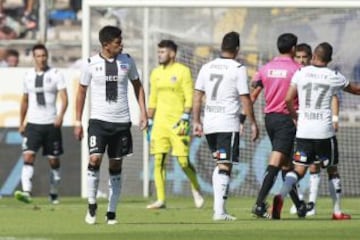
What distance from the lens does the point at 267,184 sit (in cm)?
1617

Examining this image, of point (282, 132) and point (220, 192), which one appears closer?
point (220, 192)

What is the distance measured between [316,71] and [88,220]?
3.20 meters

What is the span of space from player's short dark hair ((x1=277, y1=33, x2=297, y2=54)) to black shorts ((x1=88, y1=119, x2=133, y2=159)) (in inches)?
96.0

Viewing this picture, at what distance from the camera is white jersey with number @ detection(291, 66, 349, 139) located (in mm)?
15773

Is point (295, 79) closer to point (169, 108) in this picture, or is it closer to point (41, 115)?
point (169, 108)

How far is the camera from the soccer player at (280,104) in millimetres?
16391

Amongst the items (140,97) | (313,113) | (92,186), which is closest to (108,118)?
(140,97)

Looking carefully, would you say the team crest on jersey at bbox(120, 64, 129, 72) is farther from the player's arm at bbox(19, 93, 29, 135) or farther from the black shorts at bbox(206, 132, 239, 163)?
the player's arm at bbox(19, 93, 29, 135)

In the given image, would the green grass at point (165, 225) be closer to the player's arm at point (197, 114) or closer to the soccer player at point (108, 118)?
the soccer player at point (108, 118)

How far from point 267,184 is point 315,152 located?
71 centimetres

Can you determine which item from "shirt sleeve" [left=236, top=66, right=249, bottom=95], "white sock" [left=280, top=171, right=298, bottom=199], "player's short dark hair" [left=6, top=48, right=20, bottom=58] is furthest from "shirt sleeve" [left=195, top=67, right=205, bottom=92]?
"player's short dark hair" [left=6, top=48, right=20, bottom=58]

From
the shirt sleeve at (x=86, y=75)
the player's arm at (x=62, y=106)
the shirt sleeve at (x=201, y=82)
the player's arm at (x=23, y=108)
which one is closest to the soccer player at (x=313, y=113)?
the shirt sleeve at (x=201, y=82)

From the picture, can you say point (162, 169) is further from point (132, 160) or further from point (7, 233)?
point (7, 233)

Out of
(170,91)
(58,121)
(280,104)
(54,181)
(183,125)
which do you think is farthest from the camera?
(54,181)
